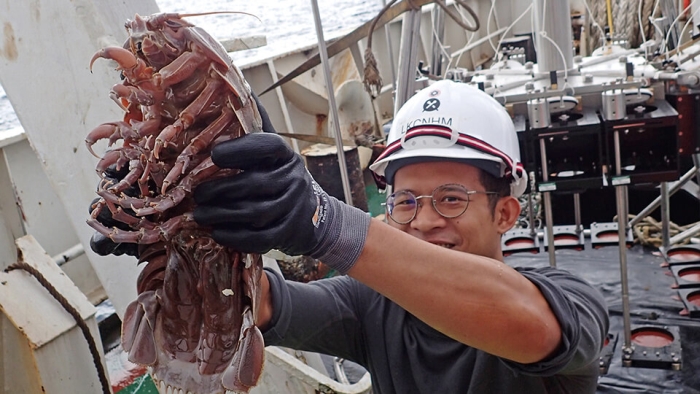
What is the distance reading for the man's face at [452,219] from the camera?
1.94 meters

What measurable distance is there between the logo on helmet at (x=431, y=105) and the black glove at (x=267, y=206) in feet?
2.90

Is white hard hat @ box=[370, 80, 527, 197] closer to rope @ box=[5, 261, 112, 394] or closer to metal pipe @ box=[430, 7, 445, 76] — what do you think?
rope @ box=[5, 261, 112, 394]

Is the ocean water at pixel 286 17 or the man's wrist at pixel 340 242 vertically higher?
the man's wrist at pixel 340 242

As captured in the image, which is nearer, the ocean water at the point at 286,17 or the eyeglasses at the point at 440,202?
the eyeglasses at the point at 440,202

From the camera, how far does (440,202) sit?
1.96 meters

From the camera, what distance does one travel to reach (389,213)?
2.07 meters

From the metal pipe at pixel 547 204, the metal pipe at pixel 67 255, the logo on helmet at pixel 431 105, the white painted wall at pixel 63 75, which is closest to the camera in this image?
the logo on helmet at pixel 431 105

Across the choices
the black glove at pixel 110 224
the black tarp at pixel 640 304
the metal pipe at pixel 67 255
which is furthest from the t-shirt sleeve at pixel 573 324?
the metal pipe at pixel 67 255

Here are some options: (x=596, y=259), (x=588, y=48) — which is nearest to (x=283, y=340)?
(x=596, y=259)

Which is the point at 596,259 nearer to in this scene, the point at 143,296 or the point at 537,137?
the point at 537,137

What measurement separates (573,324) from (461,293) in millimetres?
300

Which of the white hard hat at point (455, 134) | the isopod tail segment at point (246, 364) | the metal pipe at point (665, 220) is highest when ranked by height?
the white hard hat at point (455, 134)

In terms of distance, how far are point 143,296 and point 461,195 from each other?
882 millimetres

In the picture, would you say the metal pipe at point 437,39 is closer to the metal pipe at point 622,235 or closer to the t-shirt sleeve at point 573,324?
the metal pipe at point 622,235
